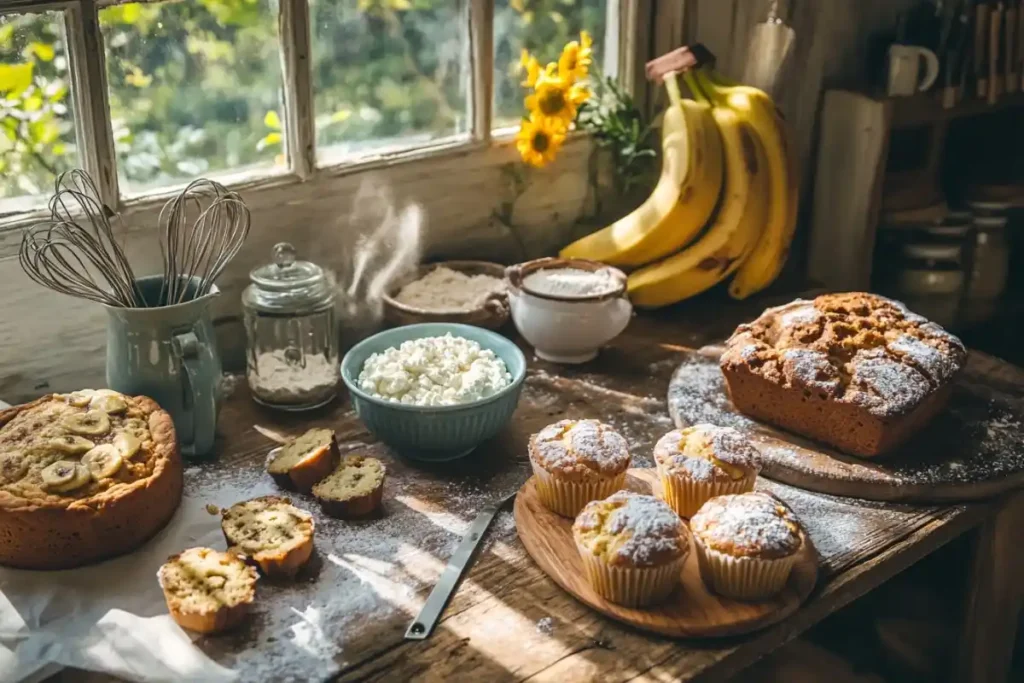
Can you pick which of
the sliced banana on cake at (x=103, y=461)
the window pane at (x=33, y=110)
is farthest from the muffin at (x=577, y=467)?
the window pane at (x=33, y=110)

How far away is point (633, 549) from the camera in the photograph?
942mm

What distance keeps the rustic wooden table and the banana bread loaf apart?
10 centimetres

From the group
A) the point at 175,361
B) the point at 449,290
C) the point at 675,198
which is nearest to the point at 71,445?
the point at 175,361

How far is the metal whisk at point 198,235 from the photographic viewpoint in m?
1.17

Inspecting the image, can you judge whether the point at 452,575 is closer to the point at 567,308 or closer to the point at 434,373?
the point at 434,373

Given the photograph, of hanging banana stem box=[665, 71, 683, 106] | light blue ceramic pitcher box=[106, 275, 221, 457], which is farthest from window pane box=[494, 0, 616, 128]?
light blue ceramic pitcher box=[106, 275, 221, 457]

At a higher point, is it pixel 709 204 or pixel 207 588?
pixel 709 204

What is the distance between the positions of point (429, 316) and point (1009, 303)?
1.11m

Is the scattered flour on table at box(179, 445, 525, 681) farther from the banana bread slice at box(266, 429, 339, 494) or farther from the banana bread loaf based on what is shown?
the banana bread loaf

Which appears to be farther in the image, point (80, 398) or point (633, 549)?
point (80, 398)

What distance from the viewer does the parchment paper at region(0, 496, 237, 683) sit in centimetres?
89

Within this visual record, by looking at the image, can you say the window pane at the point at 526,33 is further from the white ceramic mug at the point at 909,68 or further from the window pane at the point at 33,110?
the window pane at the point at 33,110

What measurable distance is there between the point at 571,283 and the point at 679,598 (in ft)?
1.84

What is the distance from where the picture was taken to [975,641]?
1340mm
